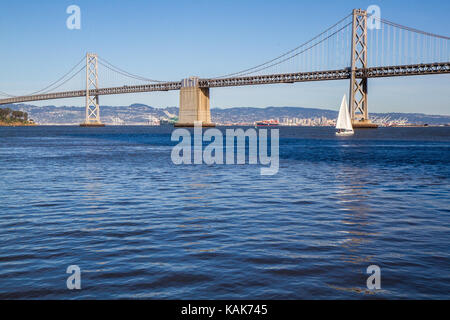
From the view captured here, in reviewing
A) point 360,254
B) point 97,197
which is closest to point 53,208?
point 97,197

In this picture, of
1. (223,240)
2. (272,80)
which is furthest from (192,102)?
(223,240)

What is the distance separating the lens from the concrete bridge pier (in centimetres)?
10581

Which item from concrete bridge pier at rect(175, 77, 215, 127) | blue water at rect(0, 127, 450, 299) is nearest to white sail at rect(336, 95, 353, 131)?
concrete bridge pier at rect(175, 77, 215, 127)

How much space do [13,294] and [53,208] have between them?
19.3 feet

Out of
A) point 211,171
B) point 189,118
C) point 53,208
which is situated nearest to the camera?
point 53,208

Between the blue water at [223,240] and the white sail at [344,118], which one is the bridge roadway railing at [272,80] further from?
the blue water at [223,240]

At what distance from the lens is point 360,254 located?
6887mm

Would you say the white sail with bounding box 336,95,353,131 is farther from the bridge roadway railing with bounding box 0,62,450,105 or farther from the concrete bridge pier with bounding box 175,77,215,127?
the concrete bridge pier with bounding box 175,77,215,127

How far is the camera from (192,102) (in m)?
107

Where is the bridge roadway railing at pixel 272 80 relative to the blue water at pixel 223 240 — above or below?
above

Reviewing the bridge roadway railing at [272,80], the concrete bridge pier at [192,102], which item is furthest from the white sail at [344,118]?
the concrete bridge pier at [192,102]

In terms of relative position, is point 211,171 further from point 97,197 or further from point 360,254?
point 360,254

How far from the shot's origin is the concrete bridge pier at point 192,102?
347 feet

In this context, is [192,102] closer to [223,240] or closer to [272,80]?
[272,80]
